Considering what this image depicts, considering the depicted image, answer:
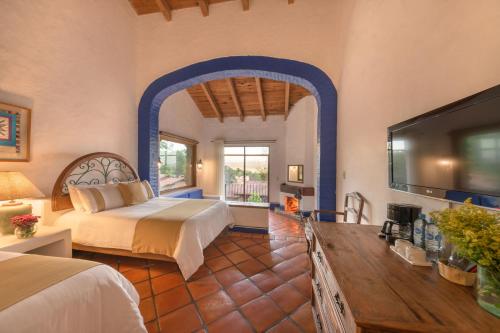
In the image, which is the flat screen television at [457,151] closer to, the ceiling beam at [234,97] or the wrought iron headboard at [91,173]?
the wrought iron headboard at [91,173]

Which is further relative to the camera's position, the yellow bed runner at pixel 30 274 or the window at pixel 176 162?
the window at pixel 176 162

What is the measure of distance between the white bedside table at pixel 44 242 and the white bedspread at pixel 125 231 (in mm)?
238

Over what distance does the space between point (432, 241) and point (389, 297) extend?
524mm

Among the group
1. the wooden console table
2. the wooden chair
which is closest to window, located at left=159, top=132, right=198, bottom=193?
the wooden chair

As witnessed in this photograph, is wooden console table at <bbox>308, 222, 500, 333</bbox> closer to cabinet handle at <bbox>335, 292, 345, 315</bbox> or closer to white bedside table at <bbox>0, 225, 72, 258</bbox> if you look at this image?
cabinet handle at <bbox>335, 292, 345, 315</bbox>

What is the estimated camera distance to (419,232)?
1064 millimetres

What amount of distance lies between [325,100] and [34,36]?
3.99 meters

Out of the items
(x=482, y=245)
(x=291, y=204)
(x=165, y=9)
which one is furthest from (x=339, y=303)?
(x=291, y=204)

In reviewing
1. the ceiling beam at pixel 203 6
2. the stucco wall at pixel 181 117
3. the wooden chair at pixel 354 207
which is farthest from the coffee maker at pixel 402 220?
the stucco wall at pixel 181 117

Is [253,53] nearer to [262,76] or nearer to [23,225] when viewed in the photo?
[262,76]

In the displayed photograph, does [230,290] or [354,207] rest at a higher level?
[354,207]

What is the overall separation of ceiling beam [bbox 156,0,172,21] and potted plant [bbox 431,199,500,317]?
4.73m

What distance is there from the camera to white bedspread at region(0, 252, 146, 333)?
2.74 feet

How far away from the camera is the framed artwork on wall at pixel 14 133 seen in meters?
2.05
